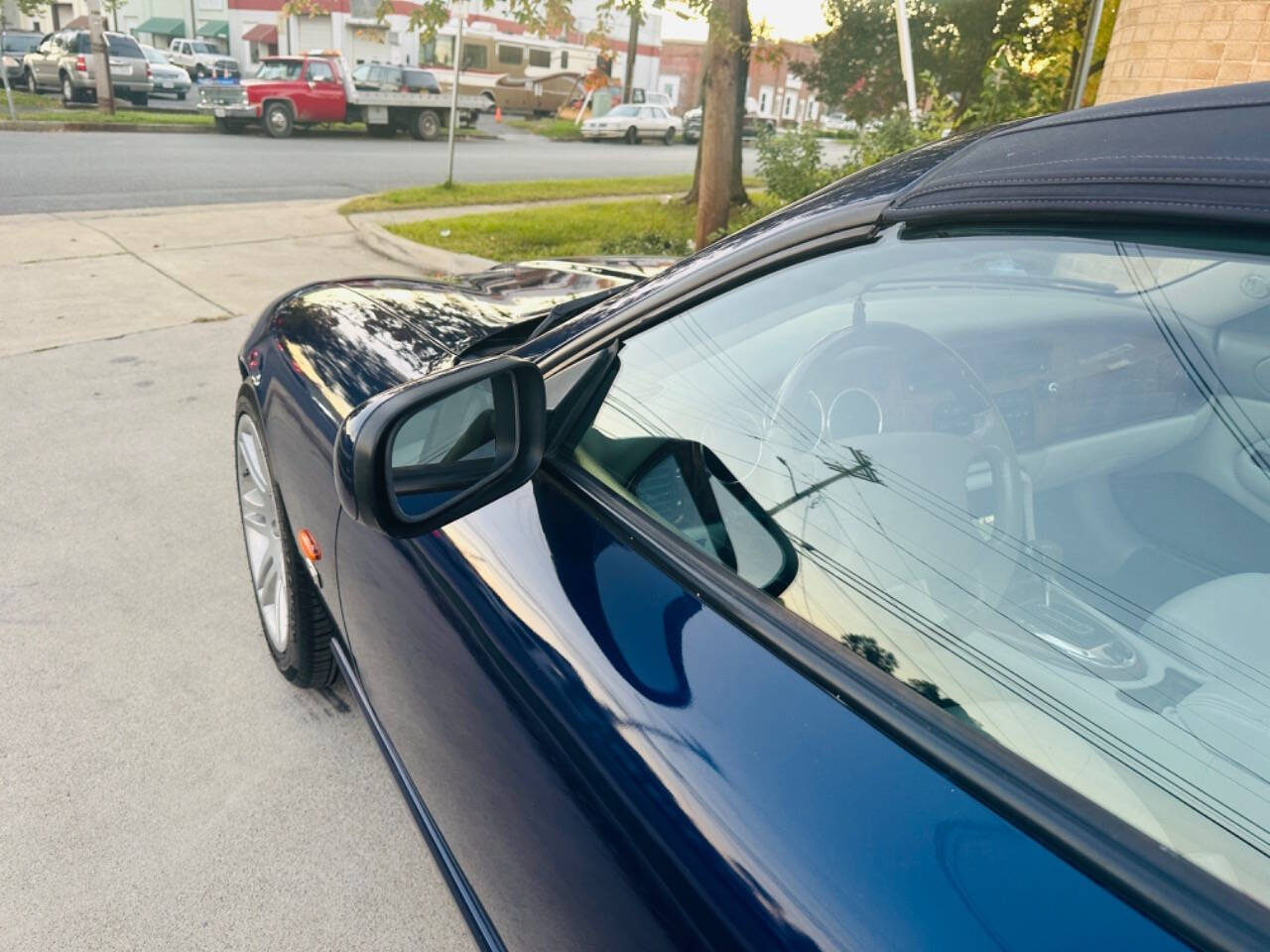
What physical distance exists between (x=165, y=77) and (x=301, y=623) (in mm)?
31653

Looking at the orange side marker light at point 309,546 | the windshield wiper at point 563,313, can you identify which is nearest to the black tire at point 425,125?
the windshield wiper at point 563,313

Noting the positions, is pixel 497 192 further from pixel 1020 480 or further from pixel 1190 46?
pixel 1020 480

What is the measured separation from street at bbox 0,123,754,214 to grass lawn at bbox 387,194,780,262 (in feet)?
12.2

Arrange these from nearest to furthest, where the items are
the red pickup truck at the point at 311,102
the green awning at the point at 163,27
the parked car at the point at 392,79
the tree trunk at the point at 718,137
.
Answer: the tree trunk at the point at 718,137 → the red pickup truck at the point at 311,102 → the parked car at the point at 392,79 → the green awning at the point at 163,27

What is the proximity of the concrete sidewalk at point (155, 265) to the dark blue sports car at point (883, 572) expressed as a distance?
540 cm

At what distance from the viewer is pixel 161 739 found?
2.63 meters

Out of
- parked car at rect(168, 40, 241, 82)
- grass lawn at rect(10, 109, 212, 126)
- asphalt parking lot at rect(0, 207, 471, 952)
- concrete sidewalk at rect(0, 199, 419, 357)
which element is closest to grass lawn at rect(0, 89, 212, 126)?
grass lawn at rect(10, 109, 212, 126)

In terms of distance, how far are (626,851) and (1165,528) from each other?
0.74 m

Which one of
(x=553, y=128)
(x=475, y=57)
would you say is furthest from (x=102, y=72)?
(x=475, y=57)

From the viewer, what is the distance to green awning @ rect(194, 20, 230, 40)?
4734 cm

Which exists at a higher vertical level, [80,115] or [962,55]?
[962,55]

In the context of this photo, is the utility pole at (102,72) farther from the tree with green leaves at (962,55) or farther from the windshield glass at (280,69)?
the tree with green leaves at (962,55)

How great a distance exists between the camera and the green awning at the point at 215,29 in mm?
47344

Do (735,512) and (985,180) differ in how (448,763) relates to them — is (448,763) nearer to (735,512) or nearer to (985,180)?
(735,512)
